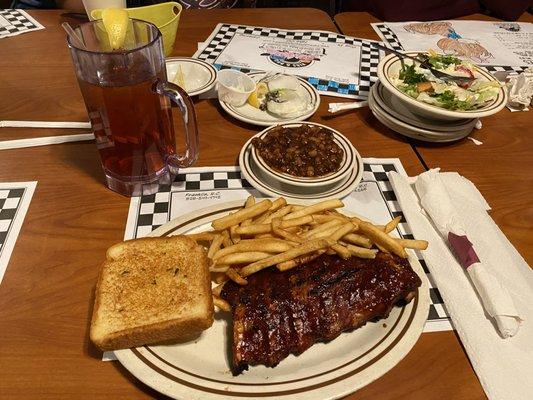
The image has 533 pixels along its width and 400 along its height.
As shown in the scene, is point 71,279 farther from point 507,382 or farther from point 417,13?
point 417,13

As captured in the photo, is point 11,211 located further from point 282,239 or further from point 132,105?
point 282,239

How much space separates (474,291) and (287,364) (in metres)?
0.70

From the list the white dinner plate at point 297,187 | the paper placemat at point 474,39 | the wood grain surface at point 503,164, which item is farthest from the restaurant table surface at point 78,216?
the paper placemat at point 474,39

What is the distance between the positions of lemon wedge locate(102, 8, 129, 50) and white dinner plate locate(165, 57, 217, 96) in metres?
0.78

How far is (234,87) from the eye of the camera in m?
2.29

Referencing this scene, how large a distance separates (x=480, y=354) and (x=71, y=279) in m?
1.32

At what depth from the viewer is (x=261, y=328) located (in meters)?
1.17

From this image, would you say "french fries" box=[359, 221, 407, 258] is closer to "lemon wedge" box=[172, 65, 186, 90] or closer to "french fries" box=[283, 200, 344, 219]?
"french fries" box=[283, 200, 344, 219]

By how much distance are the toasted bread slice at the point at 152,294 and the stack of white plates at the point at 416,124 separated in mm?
1290

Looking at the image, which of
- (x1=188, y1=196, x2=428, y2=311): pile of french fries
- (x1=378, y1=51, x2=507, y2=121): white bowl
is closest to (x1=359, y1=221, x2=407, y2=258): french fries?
(x1=188, y1=196, x2=428, y2=311): pile of french fries

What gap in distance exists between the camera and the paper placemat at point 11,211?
4.93 feet

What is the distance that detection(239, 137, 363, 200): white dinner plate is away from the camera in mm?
1712

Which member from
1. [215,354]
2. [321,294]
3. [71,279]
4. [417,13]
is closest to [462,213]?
[321,294]

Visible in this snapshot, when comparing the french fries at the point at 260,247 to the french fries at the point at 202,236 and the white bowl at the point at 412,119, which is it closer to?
the french fries at the point at 202,236
